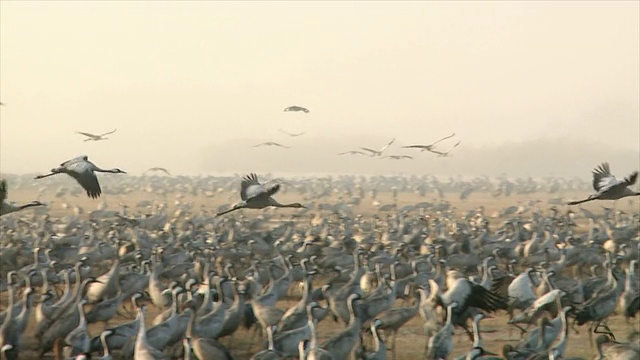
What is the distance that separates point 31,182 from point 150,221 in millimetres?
61040

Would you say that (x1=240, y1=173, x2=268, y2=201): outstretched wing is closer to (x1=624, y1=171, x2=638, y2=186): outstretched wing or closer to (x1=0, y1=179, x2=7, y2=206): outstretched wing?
(x1=0, y1=179, x2=7, y2=206): outstretched wing

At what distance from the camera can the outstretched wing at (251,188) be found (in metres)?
15.9

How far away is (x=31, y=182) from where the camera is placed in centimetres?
9275

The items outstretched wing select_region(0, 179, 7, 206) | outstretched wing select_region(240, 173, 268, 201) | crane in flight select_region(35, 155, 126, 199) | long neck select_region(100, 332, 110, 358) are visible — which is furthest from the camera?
outstretched wing select_region(240, 173, 268, 201)

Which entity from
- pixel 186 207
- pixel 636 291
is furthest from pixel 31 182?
pixel 636 291

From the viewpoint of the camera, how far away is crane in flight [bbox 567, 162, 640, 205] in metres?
14.4

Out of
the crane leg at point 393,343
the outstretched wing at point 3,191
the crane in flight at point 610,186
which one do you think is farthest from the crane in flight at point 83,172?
the crane in flight at point 610,186

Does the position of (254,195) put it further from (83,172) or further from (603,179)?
(603,179)

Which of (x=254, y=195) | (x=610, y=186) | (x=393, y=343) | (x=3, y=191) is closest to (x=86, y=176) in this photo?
(x=3, y=191)

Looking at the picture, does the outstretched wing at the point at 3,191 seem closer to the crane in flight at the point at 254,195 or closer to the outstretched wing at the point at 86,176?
the outstretched wing at the point at 86,176

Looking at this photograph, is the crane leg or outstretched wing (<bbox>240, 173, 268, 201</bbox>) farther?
outstretched wing (<bbox>240, 173, 268, 201</bbox>)

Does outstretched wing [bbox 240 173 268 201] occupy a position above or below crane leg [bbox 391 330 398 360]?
above

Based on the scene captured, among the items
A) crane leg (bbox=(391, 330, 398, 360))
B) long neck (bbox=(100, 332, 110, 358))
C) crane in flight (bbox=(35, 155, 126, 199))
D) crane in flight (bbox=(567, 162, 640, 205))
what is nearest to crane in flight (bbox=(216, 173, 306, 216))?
crane in flight (bbox=(35, 155, 126, 199))

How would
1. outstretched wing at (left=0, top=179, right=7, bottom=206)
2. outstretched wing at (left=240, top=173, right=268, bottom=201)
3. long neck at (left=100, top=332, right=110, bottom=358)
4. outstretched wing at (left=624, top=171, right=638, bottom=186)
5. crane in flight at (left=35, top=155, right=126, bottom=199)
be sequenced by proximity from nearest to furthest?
long neck at (left=100, top=332, right=110, bottom=358), outstretched wing at (left=0, top=179, right=7, bottom=206), outstretched wing at (left=624, top=171, right=638, bottom=186), crane in flight at (left=35, top=155, right=126, bottom=199), outstretched wing at (left=240, top=173, right=268, bottom=201)
